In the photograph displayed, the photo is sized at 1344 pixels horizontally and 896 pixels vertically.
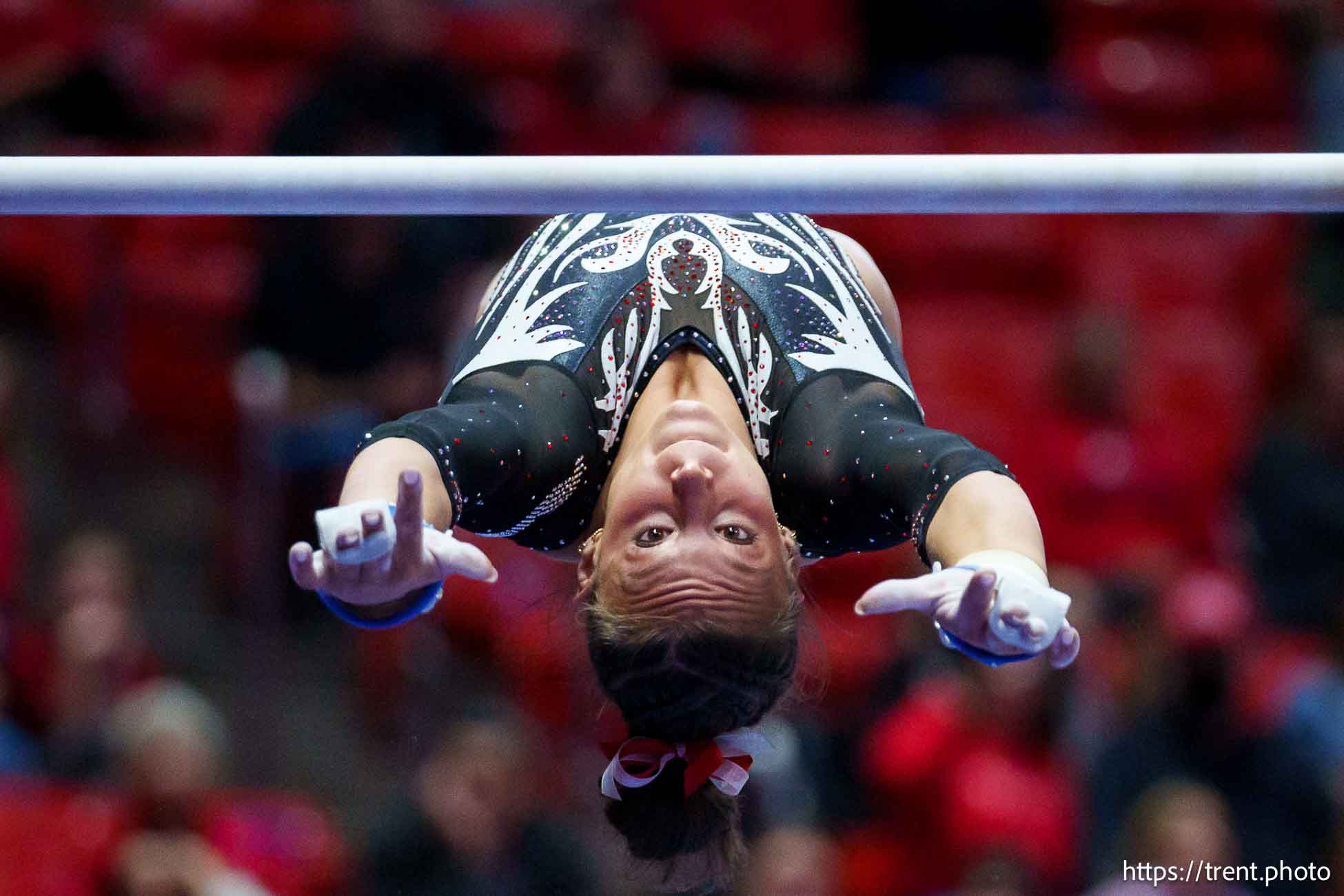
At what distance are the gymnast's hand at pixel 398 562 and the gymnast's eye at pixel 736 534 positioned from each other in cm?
48

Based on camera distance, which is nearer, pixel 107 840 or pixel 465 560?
pixel 465 560

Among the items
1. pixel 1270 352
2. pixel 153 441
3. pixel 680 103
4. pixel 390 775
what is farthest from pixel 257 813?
pixel 1270 352

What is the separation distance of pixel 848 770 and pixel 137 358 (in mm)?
2357

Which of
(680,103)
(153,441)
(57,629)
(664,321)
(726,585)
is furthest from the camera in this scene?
(680,103)

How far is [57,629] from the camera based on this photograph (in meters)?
4.19

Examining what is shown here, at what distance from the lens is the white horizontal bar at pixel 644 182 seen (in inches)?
82.0

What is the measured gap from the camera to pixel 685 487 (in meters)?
2.20

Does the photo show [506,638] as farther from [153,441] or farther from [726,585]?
[726,585]

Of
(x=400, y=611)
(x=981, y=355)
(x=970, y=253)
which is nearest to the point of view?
(x=400, y=611)

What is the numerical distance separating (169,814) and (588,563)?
1.79 meters

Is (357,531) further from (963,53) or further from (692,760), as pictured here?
(963,53)

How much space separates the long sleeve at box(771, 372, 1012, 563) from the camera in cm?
210

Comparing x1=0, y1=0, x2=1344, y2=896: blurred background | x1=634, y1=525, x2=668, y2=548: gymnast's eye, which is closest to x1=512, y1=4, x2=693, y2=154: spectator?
x1=0, y1=0, x2=1344, y2=896: blurred background

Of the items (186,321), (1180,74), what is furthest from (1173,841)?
(1180,74)
